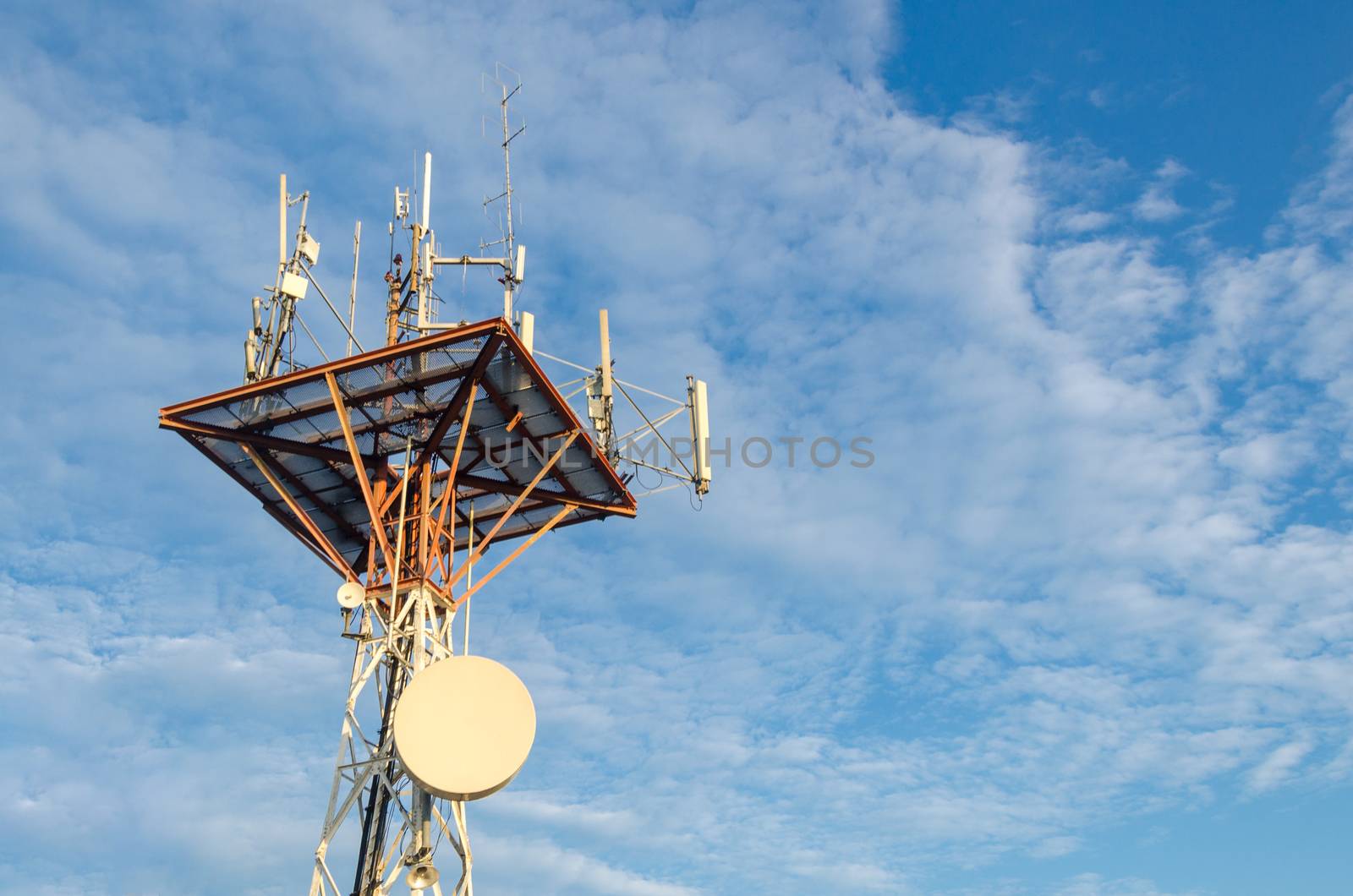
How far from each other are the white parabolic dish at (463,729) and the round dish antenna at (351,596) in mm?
4378

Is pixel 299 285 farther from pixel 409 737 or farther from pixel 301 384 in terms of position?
pixel 409 737

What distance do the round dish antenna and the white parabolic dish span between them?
14.4 feet

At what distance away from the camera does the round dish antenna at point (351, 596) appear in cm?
3297

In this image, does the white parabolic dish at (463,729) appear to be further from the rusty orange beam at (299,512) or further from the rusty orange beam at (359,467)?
the rusty orange beam at (299,512)

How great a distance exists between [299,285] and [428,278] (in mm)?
4296

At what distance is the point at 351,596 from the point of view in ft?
109

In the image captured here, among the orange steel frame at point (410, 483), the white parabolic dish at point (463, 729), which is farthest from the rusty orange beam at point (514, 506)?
the white parabolic dish at point (463, 729)

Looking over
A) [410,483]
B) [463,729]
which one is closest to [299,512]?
[410,483]

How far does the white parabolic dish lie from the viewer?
28.4 meters

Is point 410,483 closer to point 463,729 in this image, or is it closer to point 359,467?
point 359,467

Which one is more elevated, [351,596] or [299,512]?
[299,512]

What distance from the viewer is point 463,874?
3059cm

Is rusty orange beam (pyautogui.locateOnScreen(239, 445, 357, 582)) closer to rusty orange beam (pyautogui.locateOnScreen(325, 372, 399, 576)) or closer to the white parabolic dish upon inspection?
rusty orange beam (pyautogui.locateOnScreen(325, 372, 399, 576))

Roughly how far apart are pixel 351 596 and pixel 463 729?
19.7ft
